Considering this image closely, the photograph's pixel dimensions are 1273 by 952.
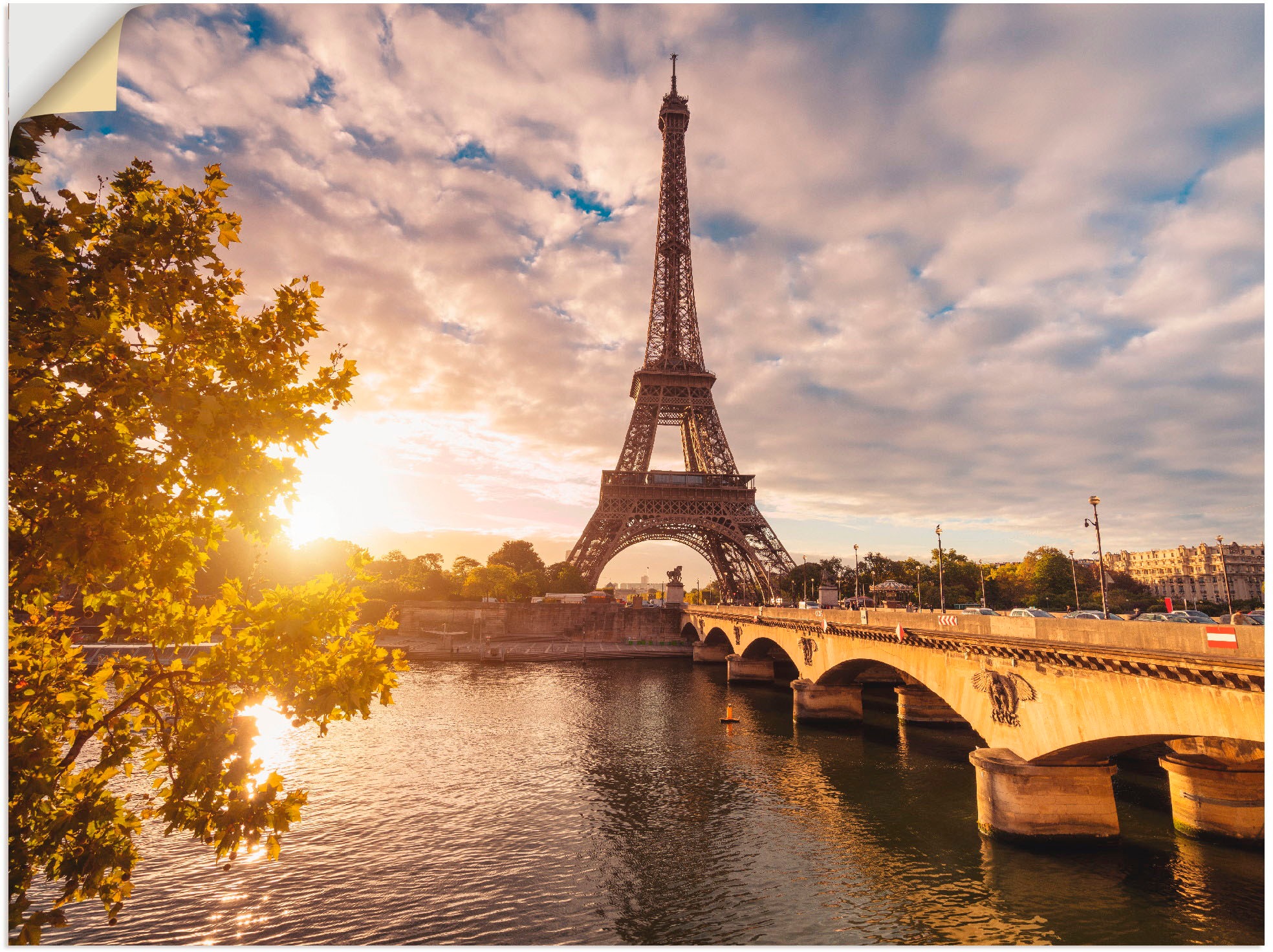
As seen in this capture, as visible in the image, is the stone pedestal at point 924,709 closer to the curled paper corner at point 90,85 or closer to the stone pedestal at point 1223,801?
the stone pedestal at point 1223,801

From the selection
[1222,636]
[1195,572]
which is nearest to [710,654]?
[1222,636]

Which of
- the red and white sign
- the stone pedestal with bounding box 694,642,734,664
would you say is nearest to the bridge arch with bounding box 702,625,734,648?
the stone pedestal with bounding box 694,642,734,664

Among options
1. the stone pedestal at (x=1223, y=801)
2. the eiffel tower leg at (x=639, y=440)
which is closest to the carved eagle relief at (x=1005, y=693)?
the stone pedestal at (x=1223, y=801)

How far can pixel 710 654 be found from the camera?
74.4 m

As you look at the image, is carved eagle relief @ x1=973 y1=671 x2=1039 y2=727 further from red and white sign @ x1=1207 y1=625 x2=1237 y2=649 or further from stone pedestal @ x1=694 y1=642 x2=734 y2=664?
stone pedestal @ x1=694 y1=642 x2=734 y2=664

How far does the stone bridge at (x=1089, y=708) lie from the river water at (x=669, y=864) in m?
1.06

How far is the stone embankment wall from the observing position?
86638mm

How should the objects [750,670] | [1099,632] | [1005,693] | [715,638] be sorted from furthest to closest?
[715,638]
[750,670]
[1005,693]
[1099,632]

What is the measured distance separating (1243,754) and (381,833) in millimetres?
26073

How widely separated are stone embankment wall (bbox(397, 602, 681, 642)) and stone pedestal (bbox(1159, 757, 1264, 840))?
7051cm

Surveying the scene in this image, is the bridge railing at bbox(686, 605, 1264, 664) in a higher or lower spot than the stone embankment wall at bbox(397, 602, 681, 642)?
higher

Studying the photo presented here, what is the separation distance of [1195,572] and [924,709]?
142 meters

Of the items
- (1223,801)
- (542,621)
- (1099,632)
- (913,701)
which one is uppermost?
(1099,632)

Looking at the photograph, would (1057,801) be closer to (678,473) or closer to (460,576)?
(678,473)
